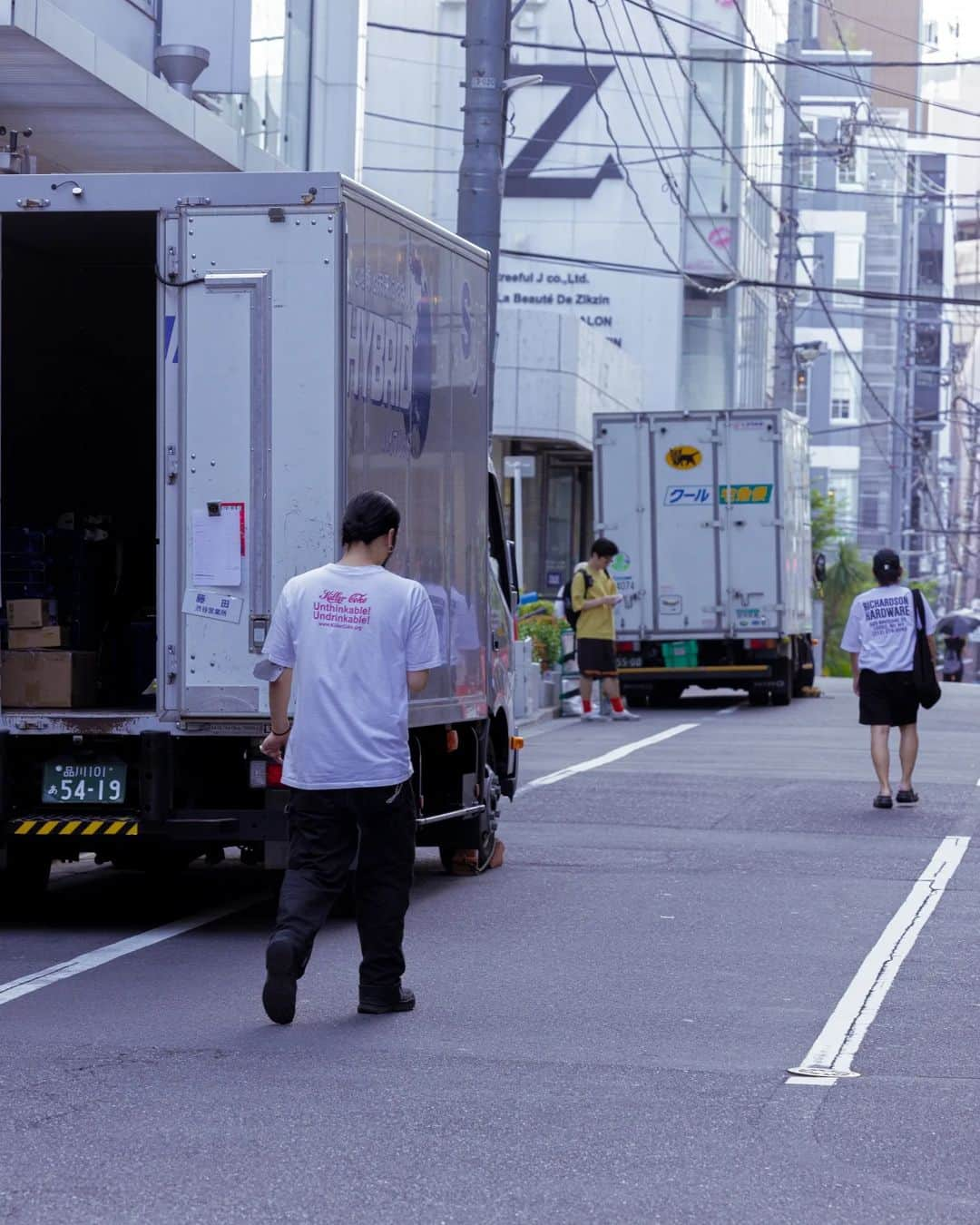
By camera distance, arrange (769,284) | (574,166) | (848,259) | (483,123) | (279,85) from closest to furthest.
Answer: (483,123), (279,85), (769,284), (574,166), (848,259)

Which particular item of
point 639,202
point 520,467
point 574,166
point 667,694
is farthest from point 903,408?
point 520,467

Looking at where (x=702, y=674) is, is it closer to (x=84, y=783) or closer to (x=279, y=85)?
(x=279, y=85)

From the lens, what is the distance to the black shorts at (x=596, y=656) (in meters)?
23.5

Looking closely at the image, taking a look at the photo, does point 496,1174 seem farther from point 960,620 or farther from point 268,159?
point 960,620

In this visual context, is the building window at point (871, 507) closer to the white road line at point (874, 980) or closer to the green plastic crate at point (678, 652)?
the green plastic crate at point (678, 652)

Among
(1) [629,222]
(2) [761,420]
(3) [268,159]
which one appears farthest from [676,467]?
(1) [629,222]

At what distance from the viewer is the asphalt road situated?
543 cm

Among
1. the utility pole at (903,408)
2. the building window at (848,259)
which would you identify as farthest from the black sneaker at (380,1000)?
the building window at (848,259)

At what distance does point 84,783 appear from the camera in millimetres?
9531

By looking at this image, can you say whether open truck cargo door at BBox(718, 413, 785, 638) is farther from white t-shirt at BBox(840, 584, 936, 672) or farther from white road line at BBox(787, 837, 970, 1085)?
white road line at BBox(787, 837, 970, 1085)

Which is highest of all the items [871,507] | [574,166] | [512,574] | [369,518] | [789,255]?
[574,166]

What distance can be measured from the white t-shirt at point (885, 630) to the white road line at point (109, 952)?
5985 millimetres

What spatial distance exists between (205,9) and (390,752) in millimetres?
11914

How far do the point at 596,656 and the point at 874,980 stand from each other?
15.2 meters
